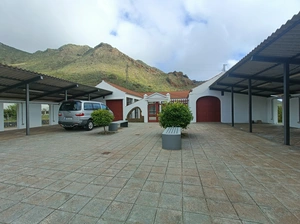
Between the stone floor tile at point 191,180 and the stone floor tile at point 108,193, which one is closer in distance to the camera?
the stone floor tile at point 108,193

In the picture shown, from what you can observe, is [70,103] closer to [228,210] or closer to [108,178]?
[108,178]

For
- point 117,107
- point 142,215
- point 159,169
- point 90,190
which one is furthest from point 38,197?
point 117,107

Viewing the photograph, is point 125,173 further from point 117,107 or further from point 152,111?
point 117,107

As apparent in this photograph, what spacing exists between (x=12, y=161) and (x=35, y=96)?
9.73m

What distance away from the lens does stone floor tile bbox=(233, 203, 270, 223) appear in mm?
1823

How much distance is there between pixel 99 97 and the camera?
17.0 meters

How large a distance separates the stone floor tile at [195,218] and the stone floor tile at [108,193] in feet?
3.50

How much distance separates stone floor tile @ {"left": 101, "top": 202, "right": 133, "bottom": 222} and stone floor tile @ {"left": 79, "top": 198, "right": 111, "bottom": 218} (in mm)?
65

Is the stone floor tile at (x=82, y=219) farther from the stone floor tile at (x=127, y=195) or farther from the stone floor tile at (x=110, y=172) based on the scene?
the stone floor tile at (x=110, y=172)

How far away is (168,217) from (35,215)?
5.31 feet

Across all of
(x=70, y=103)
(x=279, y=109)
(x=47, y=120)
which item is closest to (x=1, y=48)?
(x=47, y=120)

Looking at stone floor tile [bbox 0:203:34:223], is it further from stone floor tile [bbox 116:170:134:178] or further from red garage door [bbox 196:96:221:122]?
red garage door [bbox 196:96:221:122]

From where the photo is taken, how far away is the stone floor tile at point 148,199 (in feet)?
7.09

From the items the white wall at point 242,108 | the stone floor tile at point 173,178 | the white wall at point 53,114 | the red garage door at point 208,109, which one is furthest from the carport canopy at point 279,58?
the white wall at point 53,114
